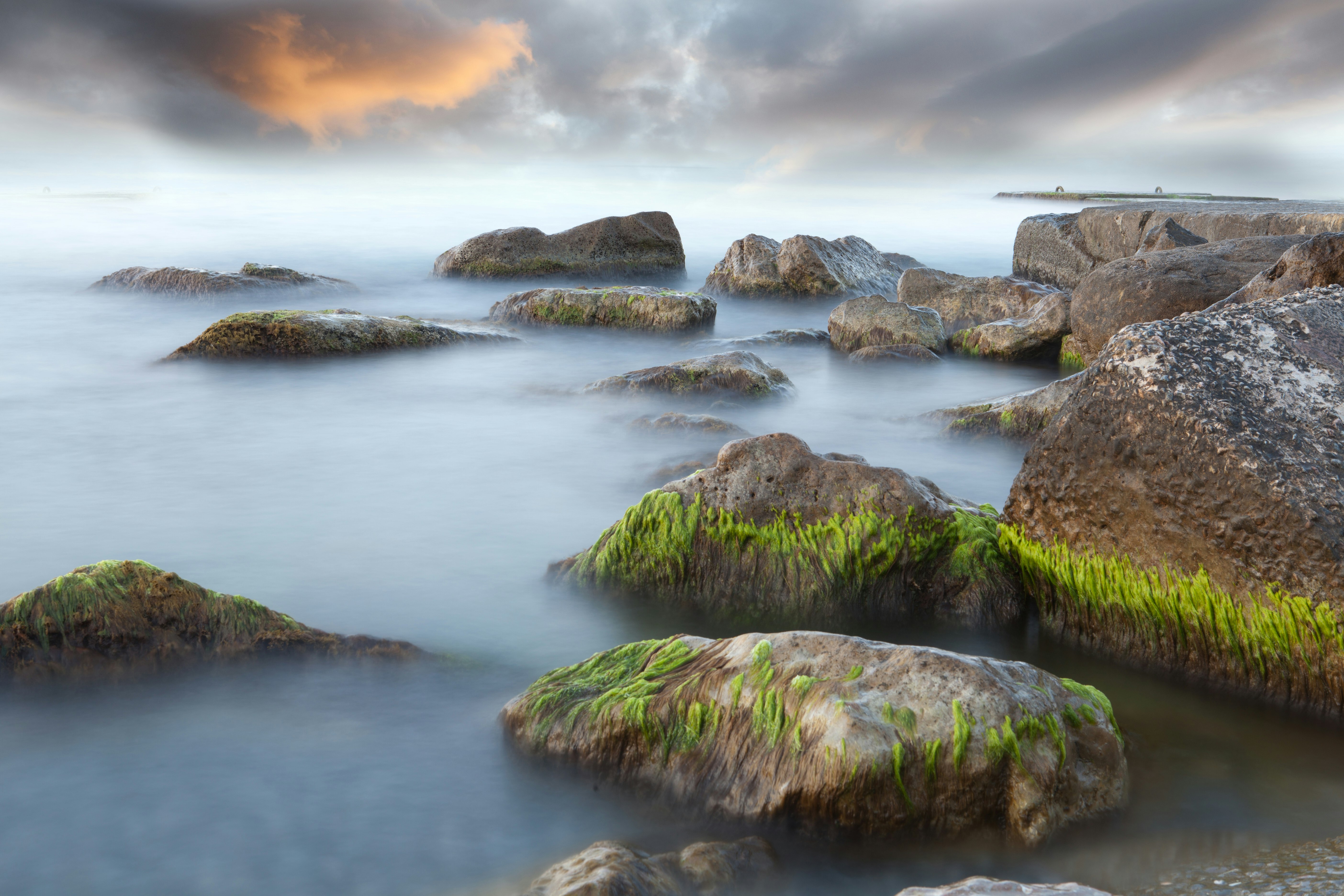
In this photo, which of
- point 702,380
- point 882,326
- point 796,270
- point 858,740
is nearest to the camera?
point 858,740

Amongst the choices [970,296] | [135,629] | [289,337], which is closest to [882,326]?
[970,296]

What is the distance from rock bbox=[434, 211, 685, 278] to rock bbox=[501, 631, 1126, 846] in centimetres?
1578

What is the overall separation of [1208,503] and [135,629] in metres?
4.35

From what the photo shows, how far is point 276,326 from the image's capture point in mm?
10617

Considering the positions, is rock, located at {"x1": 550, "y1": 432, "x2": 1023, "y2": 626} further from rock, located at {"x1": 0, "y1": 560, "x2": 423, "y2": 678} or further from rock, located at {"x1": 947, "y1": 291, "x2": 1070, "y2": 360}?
rock, located at {"x1": 947, "y1": 291, "x2": 1070, "y2": 360}

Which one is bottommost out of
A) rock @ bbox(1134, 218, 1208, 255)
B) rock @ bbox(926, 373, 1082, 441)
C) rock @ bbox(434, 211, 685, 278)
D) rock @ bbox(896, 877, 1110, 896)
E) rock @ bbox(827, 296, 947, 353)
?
rock @ bbox(896, 877, 1110, 896)

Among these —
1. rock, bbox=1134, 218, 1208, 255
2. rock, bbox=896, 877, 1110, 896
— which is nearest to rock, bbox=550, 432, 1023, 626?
rock, bbox=896, 877, 1110, 896

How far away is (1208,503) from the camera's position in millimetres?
3592

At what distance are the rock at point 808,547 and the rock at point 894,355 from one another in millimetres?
6414

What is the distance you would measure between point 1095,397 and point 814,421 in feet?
15.4

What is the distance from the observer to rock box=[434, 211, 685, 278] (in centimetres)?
1814

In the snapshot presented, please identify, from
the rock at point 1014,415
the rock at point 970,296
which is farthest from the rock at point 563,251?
the rock at point 1014,415

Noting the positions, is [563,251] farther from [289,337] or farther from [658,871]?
[658,871]

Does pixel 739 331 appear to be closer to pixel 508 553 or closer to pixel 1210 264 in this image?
pixel 1210 264
